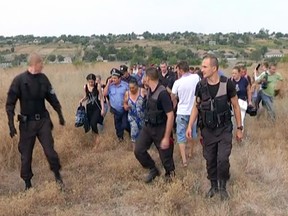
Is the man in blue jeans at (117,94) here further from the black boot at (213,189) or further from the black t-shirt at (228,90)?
the black t-shirt at (228,90)

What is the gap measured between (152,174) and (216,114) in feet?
5.24

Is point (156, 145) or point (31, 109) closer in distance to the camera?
point (31, 109)

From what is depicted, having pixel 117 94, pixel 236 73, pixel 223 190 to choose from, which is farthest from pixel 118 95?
pixel 223 190

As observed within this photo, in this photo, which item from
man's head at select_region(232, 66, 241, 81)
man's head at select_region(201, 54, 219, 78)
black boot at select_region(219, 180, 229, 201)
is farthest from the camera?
man's head at select_region(232, 66, 241, 81)

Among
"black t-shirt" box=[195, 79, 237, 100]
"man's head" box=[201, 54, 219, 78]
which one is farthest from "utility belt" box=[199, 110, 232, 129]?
"man's head" box=[201, 54, 219, 78]

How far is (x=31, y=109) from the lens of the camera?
5738 millimetres

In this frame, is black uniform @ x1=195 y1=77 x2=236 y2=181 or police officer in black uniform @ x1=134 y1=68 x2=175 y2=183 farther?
police officer in black uniform @ x1=134 y1=68 x2=175 y2=183

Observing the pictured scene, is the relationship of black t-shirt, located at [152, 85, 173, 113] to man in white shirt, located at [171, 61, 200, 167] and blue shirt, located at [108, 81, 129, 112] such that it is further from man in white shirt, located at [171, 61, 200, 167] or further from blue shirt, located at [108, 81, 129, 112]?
blue shirt, located at [108, 81, 129, 112]

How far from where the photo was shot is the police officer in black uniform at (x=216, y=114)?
527 cm

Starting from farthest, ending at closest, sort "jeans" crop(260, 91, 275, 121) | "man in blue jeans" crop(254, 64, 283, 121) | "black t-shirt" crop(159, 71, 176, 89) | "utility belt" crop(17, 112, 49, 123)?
"jeans" crop(260, 91, 275, 121)
"man in blue jeans" crop(254, 64, 283, 121)
"black t-shirt" crop(159, 71, 176, 89)
"utility belt" crop(17, 112, 49, 123)

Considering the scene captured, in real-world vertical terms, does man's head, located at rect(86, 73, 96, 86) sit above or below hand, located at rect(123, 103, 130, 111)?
above

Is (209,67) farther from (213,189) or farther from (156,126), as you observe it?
(213,189)

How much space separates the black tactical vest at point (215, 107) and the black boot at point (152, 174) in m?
1.35

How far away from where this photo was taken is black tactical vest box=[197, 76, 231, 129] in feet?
17.2
